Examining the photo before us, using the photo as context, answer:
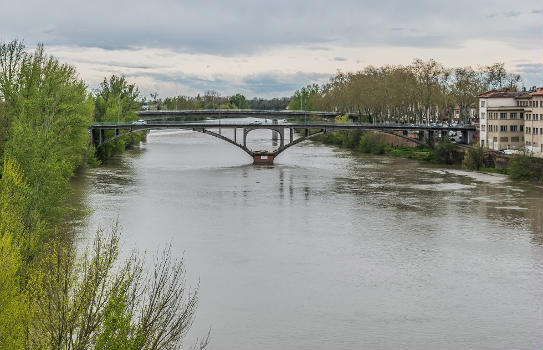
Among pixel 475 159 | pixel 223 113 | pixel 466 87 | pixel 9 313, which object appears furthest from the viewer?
pixel 223 113

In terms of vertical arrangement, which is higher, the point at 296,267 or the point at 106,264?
the point at 106,264

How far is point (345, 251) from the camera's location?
2888 centimetres

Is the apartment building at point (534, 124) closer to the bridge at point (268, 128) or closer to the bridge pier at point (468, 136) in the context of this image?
the bridge at point (268, 128)

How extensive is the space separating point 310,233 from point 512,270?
31.8 ft

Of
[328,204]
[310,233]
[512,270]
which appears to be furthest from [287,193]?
[512,270]

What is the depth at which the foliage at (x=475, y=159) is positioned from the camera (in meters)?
62.6

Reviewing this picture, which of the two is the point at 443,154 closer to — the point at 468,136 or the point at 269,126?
the point at 468,136

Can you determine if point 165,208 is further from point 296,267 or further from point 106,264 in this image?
point 106,264

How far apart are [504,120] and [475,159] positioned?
7.14 m

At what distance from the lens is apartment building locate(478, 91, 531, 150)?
67.1 metres

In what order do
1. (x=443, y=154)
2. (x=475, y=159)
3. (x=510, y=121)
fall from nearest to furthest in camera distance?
(x=475, y=159), (x=510, y=121), (x=443, y=154)

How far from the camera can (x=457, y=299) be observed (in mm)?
22531

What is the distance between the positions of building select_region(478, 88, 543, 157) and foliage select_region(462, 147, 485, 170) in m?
3.82

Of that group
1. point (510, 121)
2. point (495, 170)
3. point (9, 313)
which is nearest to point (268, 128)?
point (510, 121)
